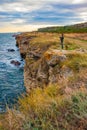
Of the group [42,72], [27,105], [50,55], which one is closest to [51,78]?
[50,55]

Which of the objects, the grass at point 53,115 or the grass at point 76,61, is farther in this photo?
the grass at point 76,61

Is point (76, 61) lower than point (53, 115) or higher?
lower

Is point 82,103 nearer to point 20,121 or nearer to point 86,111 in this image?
point 86,111

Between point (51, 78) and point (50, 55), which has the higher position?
point (50, 55)

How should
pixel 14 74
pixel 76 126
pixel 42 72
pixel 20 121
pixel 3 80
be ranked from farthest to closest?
pixel 14 74 < pixel 3 80 < pixel 42 72 < pixel 20 121 < pixel 76 126

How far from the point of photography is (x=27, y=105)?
312 inches

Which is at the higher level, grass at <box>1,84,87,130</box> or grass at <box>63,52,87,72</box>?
grass at <box>1,84,87,130</box>

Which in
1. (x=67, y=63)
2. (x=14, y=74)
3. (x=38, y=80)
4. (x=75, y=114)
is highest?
(x=75, y=114)

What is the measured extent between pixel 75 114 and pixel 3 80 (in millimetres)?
32203

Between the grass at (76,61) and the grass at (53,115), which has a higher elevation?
the grass at (53,115)

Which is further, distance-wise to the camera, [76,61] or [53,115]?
[76,61]

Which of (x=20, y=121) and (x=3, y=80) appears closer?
(x=20, y=121)

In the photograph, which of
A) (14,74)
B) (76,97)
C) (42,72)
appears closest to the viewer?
(76,97)

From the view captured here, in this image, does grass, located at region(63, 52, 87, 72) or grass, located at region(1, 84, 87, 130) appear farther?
grass, located at region(63, 52, 87, 72)
